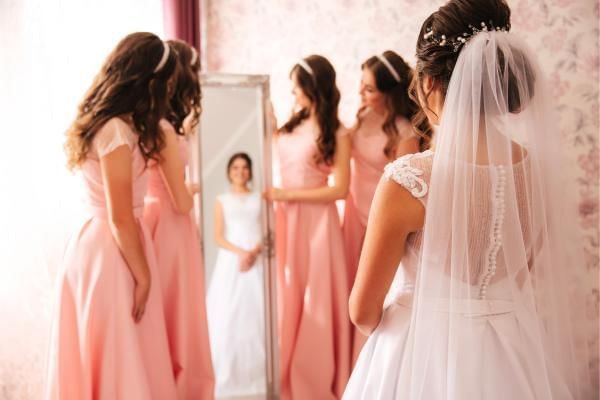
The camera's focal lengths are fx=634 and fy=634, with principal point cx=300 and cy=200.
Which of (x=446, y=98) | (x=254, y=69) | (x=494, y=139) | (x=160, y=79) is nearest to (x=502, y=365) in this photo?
(x=494, y=139)

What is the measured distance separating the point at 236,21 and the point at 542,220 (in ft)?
8.88

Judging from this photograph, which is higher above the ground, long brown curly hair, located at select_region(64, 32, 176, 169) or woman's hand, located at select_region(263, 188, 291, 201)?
long brown curly hair, located at select_region(64, 32, 176, 169)

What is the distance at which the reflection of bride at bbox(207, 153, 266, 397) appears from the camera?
2.84m

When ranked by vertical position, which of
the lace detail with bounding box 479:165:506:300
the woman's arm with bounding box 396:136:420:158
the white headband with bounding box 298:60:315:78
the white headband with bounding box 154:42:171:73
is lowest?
the lace detail with bounding box 479:165:506:300

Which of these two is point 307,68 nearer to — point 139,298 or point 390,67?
point 390,67

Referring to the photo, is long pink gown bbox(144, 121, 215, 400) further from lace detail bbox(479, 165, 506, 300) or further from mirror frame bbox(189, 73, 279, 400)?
lace detail bbox(479, 165, 506, 300)

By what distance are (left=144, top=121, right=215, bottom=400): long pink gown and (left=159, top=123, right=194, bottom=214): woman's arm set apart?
0.22 feet

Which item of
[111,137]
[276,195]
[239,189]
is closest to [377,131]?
[276,195]

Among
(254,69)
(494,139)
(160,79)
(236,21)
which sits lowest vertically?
(494,139)

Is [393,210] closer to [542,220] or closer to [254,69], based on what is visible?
[542,220]

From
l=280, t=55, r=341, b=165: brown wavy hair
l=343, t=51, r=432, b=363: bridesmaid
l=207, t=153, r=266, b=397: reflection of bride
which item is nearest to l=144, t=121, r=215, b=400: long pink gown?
l=207, t=153, r=266, b=397: reflection of bride

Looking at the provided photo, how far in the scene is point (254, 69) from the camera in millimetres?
3707

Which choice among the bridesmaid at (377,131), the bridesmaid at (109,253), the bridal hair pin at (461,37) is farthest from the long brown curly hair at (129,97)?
the bridal hair pin at (461,37)

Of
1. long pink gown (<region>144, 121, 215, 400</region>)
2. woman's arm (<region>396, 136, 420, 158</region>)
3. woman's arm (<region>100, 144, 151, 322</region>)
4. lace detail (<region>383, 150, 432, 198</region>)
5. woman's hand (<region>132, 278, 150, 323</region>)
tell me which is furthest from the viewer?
woman's arm (<region>396, 136, 420, 158</region>)
